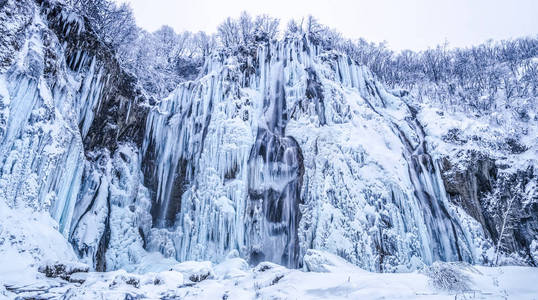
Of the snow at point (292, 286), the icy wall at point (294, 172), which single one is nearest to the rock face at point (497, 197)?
the icy wall at point (294, 172)

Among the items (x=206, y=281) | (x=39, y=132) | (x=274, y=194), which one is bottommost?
(x=206, y=281)

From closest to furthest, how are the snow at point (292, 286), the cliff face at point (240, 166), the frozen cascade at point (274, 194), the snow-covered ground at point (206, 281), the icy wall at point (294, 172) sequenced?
the snow at point (292, 286), the snow-covered ground at point (206, 281), the cliff face at point (240, 166), the icy wall at point (294, 172), the frozen cascade at point (274, 194)

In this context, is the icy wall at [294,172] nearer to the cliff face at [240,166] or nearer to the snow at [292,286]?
the cliff face at [240,166]

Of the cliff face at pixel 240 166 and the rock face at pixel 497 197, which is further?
the rock face at pixel 497 197

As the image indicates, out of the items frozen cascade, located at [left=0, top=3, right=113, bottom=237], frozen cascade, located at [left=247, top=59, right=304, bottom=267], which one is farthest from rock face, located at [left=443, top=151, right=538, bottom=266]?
frozen cascade, located at [left=0, top=3, right=113, bottom=237]

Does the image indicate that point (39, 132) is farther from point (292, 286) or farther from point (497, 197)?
point (497, 197)

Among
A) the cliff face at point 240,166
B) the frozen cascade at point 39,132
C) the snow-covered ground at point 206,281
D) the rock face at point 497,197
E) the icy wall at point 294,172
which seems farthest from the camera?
the icy wall at point 294,172

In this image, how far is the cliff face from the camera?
1091 cm

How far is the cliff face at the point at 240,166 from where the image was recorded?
10914 millimetres

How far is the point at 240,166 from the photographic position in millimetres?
15344

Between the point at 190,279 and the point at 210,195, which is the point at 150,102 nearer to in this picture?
the point at 210,195

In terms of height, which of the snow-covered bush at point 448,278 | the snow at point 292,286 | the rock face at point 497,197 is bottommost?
the snow at point 292,286

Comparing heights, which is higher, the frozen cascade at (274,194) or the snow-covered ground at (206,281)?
the frozen cascade at (274,194)

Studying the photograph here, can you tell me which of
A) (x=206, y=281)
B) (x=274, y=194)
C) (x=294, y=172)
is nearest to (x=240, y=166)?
(x=274, y=194)
